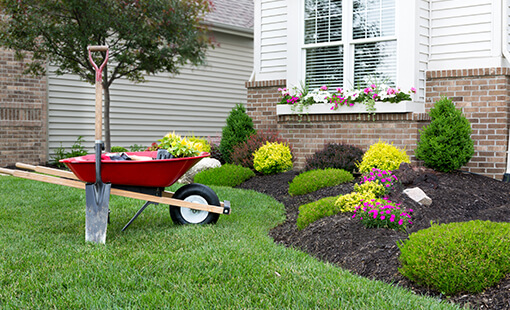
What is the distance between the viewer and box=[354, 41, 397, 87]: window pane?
823 centimetres

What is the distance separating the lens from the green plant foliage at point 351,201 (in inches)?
184

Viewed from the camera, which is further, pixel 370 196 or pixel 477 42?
pixel 477 42

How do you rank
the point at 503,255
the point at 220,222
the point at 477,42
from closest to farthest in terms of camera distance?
the point at 503,255 < the point at 220,222 < the point at 477,42

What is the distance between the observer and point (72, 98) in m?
11.8

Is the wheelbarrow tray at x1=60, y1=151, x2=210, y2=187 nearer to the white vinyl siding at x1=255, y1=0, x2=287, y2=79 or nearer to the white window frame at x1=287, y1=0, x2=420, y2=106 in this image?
the white window frame at x1=287, y1=0, x2=420, y2=106

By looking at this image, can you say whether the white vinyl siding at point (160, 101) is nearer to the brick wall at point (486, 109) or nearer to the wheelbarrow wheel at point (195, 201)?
the brick wall at point (486, 109)

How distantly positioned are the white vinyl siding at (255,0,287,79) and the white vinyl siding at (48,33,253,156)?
2266mm

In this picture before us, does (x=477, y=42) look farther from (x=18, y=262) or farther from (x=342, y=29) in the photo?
(x=18, y=262)

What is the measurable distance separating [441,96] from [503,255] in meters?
5.20

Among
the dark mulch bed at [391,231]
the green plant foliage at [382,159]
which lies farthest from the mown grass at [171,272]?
the green plant foliage at [382,159]

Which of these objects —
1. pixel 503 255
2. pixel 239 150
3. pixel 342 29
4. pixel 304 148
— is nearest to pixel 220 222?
pixel 503 255

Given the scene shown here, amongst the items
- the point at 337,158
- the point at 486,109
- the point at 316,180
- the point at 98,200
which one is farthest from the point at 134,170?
the point at 486,109

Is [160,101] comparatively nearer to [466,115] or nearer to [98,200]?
[466,115]

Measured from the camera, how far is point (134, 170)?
4.39 meters
